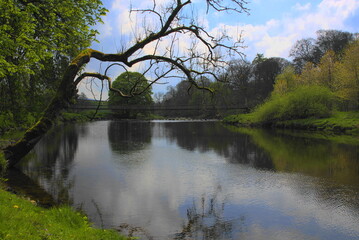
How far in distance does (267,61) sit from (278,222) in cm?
7729

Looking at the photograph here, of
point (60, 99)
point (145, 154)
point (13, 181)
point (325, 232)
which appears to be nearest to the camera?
point (325, 232)

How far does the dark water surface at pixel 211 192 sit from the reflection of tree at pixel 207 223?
2cm

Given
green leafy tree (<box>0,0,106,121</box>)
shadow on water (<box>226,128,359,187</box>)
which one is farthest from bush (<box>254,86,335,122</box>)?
green leafy tree (<box>0,0,106,121</box>)

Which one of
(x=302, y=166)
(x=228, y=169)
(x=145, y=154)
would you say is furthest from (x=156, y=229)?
(x=145, y=154)

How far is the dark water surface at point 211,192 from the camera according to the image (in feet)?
25.2

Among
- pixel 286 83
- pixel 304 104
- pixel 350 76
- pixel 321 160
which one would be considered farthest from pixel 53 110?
pixel 286 83

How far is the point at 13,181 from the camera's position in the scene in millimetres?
11398

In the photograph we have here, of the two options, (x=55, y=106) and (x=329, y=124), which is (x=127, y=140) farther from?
(x=329, y=124)

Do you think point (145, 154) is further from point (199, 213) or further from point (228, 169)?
point (199, 213)

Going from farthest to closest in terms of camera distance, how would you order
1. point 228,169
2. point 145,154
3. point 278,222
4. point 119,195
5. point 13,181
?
point 145,154 < point 228,169 < point 13,181 < point 119,195 < point 278,222

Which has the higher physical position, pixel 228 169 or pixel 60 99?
pixel 60 99

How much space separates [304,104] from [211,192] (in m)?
34.4

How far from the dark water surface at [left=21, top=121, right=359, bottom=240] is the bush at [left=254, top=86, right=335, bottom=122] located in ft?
73.7

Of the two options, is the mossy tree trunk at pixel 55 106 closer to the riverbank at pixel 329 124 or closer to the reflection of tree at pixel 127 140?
the reflection of tree at pixel 127 140
